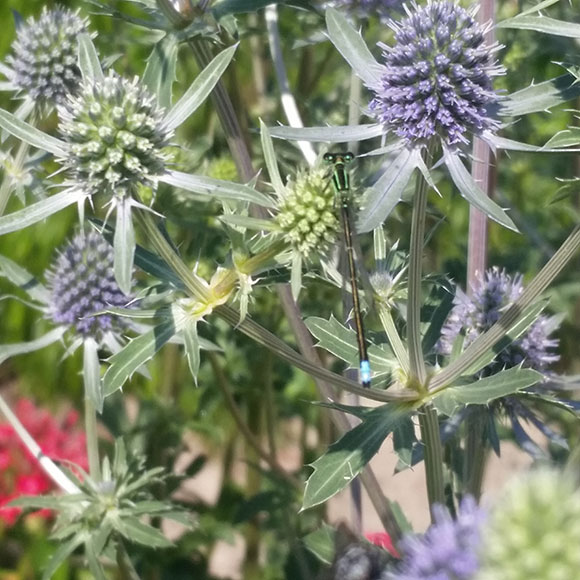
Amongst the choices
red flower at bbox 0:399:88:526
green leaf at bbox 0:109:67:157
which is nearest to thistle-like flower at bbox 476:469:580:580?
green leaf at bbox 0:109:67:157

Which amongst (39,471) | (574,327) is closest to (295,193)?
(574,327)

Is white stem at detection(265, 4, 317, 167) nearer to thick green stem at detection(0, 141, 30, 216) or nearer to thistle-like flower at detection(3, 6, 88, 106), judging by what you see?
thistle-like flower at detection(3, 6, 88, 106)

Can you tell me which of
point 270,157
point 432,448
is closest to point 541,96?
point 270,157

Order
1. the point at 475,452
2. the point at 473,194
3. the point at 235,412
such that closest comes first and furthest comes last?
the point at 473,194 < the point at 475,452 < the point at 235,412

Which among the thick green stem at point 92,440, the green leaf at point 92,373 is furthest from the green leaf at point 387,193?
the thick green stem at point 92,440

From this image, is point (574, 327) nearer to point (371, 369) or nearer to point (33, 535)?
point (371, 369)

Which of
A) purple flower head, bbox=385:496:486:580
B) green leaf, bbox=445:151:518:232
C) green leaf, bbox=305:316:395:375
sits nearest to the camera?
purple flower head, bbox=385:496:486:580

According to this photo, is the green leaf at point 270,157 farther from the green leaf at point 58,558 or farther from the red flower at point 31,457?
the red flower at point 31,457

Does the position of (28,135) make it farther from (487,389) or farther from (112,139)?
(487,389)
